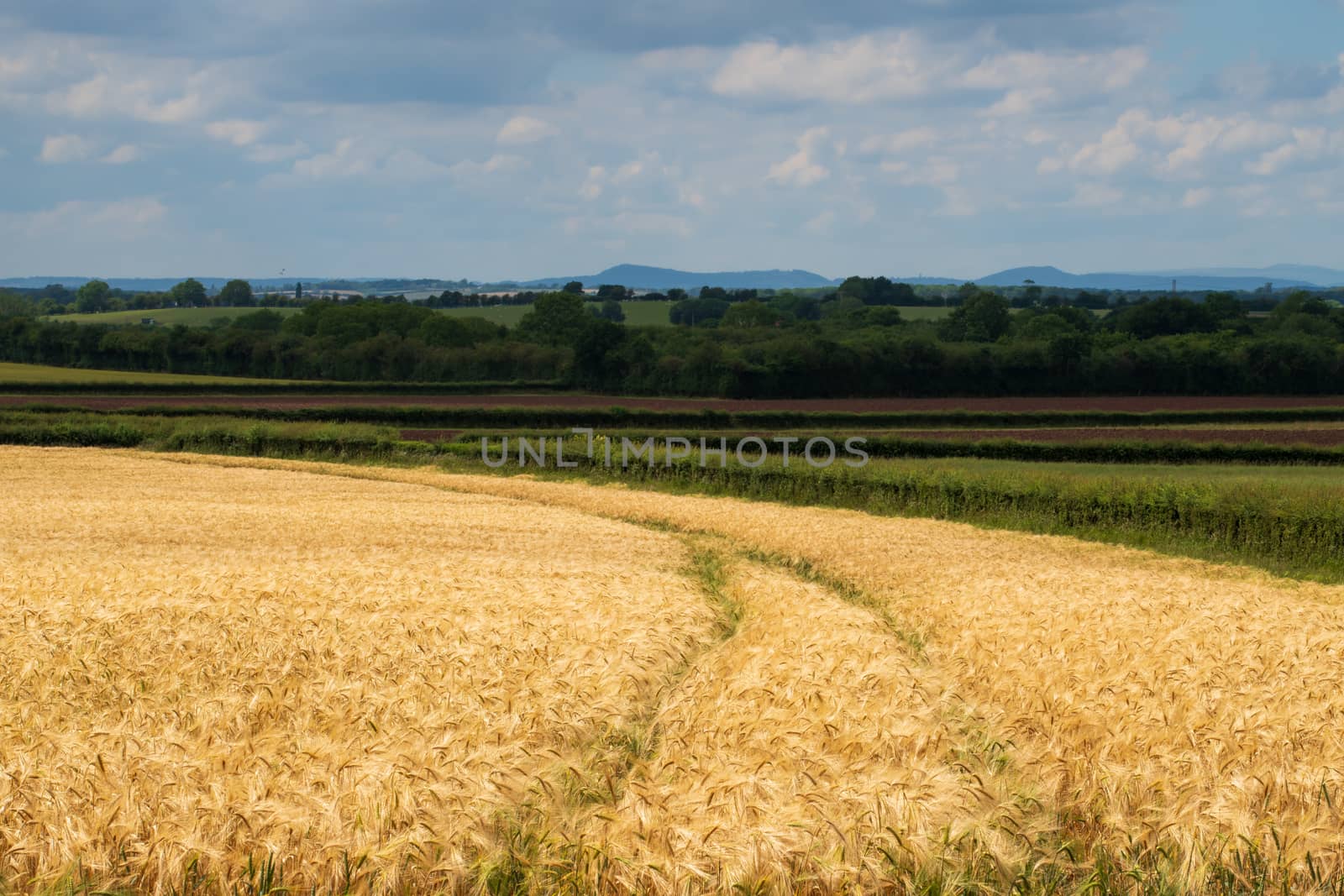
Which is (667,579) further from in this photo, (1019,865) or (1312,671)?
(1019,865)

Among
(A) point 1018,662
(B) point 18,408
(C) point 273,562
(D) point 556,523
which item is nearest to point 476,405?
(B) point 18,408

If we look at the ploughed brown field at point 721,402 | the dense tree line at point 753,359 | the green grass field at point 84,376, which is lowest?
the ploughed brown field at point 721,402

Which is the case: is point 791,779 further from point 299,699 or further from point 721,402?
point 721,402

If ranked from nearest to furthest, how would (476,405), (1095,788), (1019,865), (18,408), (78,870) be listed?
(78,870), (1019,865), (1095,788), (18,408), (476,405)

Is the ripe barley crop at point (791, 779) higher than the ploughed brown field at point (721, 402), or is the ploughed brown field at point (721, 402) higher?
the ripe barley crop at point (791, 779)

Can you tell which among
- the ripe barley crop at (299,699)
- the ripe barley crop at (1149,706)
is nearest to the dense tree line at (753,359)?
the ripe barley crop at (1149,706)

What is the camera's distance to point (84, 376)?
103 metres

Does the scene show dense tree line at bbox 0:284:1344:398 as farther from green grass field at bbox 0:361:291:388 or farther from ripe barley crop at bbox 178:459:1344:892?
ripe barley crop at bbox 178:459:1344:892

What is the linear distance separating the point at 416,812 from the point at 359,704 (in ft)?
8.63

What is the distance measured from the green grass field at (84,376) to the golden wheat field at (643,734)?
271ft

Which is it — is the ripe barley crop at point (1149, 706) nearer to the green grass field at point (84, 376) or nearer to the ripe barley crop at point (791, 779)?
the ripe barley crop at point (791, 779)

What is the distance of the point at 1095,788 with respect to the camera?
27.1 ft

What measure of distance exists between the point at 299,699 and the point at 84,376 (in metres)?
107

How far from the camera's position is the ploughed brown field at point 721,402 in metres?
78.4
